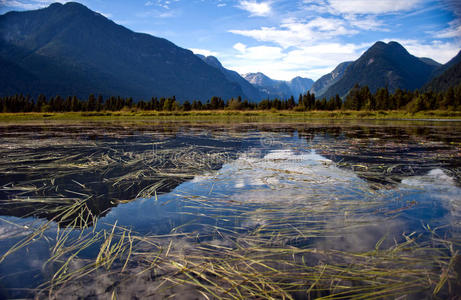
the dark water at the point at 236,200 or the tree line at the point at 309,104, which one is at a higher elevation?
the tree line at the point at 309,104

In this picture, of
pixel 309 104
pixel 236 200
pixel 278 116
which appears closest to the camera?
pixel 236 200

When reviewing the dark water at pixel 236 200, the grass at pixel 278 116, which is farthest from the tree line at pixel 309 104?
the dark water at pixel 236 200

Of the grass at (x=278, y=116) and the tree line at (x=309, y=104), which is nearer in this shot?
the grass at (x=278, y=116)

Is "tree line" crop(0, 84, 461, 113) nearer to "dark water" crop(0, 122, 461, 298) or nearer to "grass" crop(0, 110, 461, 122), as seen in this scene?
"grass" crop(0, 110, 461, 122)

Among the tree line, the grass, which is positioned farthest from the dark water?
the tree line

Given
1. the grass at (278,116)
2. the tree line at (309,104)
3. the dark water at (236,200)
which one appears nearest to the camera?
the dark water at (236,200)

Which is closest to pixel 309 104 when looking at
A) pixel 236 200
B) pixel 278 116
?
pixel 278 116

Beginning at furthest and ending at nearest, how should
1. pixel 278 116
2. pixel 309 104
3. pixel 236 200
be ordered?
pixel 309 104 → pixel 278 116 → pixel 236 200

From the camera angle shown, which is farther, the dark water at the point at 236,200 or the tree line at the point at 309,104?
the tree line at the point at 309,104

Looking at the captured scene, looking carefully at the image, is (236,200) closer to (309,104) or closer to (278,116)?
(278,116)

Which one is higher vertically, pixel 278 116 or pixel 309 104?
pixel 309 104

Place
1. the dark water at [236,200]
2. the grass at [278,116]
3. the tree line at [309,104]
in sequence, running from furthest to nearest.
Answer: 1. the tree line at [309,104]
2. the grass at [278,116]
3. the dark water at [236,200]

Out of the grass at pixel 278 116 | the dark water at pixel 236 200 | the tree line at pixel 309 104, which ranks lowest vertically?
the dark water at pixel 236 200

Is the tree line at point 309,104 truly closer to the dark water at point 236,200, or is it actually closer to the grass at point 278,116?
the grass at point 278,116
